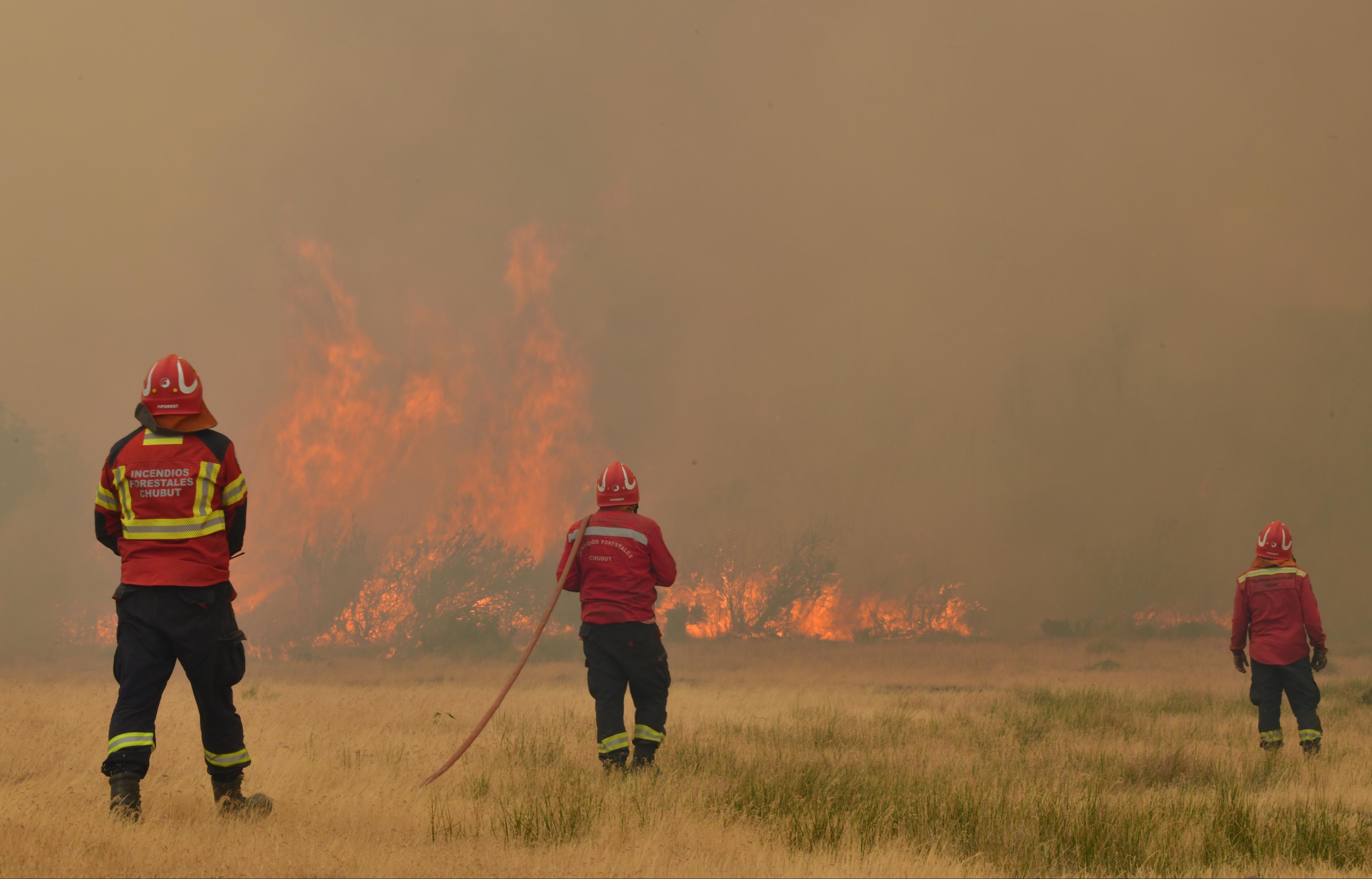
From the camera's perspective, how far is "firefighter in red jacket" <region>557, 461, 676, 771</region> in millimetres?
8469

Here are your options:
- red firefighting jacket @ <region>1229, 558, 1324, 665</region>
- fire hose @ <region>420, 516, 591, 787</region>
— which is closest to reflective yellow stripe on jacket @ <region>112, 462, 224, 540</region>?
fire hose @ <region>420, 516, 591, 787</region>

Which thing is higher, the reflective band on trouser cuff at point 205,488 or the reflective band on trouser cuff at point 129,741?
the reflective band on trouser cuff at point 205,488

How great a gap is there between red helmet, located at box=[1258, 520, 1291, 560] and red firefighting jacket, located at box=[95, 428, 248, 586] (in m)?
10.0

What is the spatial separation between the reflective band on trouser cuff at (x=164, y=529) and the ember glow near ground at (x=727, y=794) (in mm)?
1568

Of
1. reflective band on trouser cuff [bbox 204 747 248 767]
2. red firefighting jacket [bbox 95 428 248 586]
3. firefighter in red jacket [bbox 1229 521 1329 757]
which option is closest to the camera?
red firefighting jacket [bbox 95 428 248 586]

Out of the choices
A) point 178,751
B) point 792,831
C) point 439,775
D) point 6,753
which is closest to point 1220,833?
point 792,831

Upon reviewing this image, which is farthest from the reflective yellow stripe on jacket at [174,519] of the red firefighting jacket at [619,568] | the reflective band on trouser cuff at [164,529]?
the red firefighting jacket at [619,568]

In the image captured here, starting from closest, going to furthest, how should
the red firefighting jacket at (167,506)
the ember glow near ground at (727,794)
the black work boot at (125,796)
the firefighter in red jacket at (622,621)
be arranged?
the ember glow near ground at (727,794) → the black work boot at (125,796) → the red firefighting jacket at (167,506) → the firefighter in red jacket at (622,621)

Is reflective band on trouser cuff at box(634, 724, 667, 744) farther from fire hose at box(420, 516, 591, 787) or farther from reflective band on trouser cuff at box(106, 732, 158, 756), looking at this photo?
reflective band on trouser cuff at box(106, 732, 158, 756)

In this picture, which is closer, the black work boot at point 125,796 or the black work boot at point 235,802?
the black work boot at point 125,796

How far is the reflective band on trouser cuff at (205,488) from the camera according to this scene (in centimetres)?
595

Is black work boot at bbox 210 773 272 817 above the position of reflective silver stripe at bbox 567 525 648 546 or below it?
below

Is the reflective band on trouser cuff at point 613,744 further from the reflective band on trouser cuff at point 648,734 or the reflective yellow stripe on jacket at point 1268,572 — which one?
the reflective yellow stripe on jacket at point 1268,572

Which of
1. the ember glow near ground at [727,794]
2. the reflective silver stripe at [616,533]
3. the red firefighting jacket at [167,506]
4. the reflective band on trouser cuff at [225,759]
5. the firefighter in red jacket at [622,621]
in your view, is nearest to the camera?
the ember glow near ground at [727,794]
